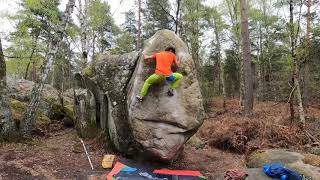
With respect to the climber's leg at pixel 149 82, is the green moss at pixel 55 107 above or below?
below

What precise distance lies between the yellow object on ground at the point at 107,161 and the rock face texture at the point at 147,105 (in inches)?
21.9

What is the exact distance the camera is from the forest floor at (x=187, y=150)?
25.9ft

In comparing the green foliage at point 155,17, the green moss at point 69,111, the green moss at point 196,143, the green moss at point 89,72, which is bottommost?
the green moss at point 196,143

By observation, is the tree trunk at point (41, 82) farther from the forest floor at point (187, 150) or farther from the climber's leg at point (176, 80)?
the climber's leg at point (176, 80)

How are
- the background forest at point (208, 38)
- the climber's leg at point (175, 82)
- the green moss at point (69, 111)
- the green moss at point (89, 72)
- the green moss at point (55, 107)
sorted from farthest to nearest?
the background forest at point (208, 38) → the green moss at point (55, 107) → the green moss at point (69, 111) → the green moss at point (89, 72) → the climber's leg at point (175, 82)

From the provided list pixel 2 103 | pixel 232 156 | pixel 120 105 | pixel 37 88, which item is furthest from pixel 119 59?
pixel 232 156

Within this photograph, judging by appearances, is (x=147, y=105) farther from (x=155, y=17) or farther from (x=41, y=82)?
(x=155, y=17)

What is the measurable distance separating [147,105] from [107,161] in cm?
185

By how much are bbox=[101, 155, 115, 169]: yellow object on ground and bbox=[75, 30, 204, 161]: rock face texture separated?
56cm

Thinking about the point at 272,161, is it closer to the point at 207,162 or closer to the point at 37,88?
the point at 207,162

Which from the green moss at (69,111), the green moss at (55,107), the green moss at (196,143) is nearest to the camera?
the green moss at (196,143)

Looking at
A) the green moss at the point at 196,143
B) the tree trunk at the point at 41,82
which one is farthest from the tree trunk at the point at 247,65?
the tree trunk at the point at 41,82

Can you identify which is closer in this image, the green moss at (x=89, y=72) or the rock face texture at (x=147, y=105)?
the rock face texture at (x=147, y=105)

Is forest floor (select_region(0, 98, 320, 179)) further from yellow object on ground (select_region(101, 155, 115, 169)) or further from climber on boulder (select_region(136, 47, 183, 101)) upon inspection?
climber on boulder (select_region(136, 47, 183, 101))
